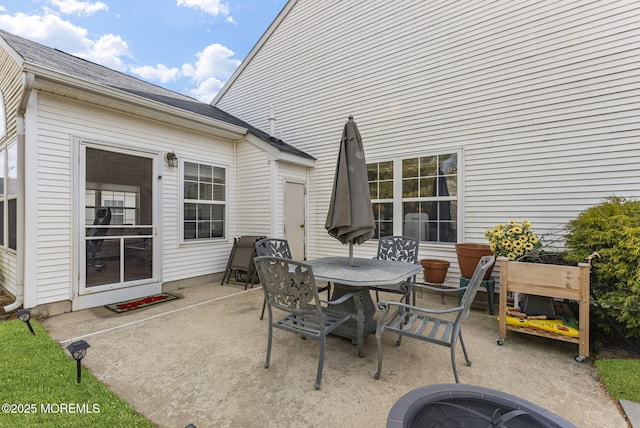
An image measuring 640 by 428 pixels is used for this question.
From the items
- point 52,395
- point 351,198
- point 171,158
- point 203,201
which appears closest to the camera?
point 52,395

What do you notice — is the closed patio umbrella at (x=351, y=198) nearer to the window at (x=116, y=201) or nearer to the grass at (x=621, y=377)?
the grass at (x=621, y=377)

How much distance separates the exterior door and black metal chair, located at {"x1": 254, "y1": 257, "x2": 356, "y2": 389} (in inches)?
138

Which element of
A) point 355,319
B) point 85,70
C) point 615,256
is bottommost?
point 355,319

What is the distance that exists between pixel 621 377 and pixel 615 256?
1.06m

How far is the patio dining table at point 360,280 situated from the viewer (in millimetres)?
2510

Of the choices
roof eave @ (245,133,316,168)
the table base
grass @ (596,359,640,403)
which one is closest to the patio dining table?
the table base

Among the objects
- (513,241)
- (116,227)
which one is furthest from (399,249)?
(116,227)

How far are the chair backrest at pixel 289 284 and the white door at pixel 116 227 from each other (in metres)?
3.19

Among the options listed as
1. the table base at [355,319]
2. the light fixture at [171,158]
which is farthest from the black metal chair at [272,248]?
the light fixture at [171,158]

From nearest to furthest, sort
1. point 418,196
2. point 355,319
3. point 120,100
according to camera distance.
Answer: point 355,319 < point 120,100 < point 418,196

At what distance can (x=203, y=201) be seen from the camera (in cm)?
561

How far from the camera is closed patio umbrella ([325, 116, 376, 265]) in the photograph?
288 cm

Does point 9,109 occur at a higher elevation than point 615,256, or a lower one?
higher

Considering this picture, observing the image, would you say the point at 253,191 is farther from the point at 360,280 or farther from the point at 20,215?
the point at 360,280
